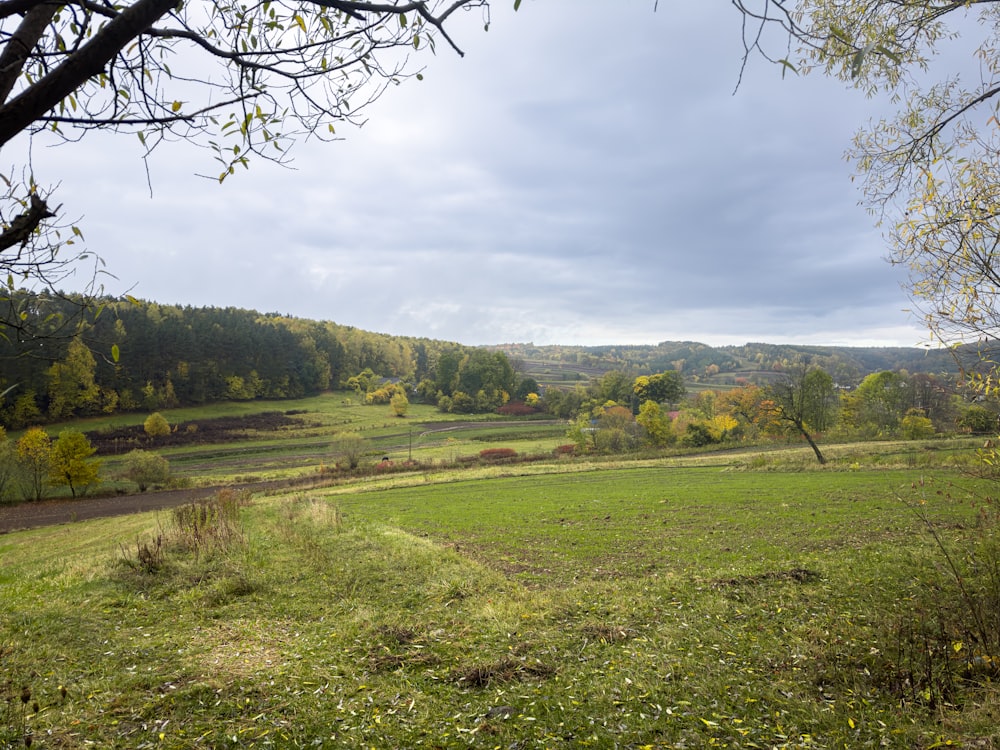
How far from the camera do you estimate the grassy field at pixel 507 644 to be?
16.4 feet

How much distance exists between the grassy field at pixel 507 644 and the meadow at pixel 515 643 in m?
0.04

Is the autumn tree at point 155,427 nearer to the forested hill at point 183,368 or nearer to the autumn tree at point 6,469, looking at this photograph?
the forested hill at point 183,368

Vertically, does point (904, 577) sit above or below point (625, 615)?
above

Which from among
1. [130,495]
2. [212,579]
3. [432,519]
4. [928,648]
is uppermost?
[928,648]

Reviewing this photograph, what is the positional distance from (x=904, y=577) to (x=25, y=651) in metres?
14.5

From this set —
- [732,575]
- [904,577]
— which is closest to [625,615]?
[732,575]

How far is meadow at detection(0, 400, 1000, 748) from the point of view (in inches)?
197

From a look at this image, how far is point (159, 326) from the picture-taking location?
85.1 metres

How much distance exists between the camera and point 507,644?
25.0 feet

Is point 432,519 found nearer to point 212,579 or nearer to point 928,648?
point 212,579

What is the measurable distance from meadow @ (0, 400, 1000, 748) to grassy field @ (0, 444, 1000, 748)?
43mm

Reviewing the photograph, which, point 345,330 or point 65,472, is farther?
point 345,330

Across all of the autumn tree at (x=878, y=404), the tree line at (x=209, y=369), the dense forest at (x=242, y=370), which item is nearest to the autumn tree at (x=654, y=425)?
the dense forest at (x=242, y=370)

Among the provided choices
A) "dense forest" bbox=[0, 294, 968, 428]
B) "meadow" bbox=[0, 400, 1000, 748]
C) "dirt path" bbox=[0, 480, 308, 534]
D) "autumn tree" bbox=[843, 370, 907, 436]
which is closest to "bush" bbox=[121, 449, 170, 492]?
"dirt path" bbox=[0, 480, 308, 534]
